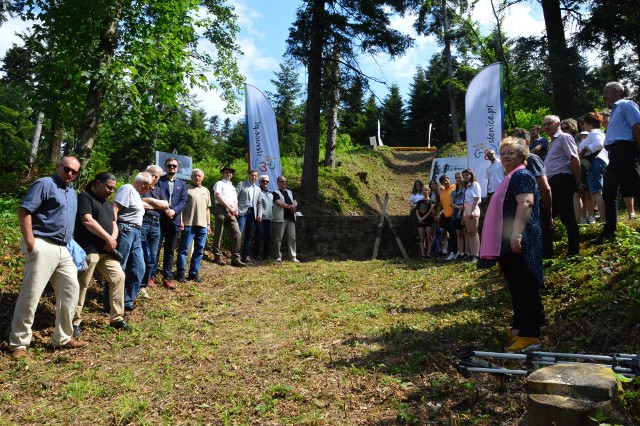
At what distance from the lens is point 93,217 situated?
18.7 feet

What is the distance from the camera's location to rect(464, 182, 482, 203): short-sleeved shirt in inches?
369

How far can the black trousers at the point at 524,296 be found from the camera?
4137 millimetres

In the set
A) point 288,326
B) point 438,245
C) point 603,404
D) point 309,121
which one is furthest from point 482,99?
point 603,404

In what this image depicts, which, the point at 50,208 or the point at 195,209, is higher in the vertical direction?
the point at 195,209

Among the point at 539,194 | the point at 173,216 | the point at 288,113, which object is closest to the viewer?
the point at 539,194

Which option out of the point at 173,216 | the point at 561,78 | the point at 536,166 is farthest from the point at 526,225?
the point at 561,78

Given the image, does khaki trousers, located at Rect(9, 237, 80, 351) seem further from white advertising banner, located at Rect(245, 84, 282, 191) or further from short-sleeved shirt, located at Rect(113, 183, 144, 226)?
white advertising banner, located at Rect(245, 84, 282, 191)

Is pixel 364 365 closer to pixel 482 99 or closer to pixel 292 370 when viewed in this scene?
pixel 292 370

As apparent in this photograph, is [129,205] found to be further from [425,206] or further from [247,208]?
[425,206]

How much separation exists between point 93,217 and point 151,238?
5.34 feet

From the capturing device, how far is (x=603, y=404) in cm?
241

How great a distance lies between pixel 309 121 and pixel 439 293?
925 centimetres

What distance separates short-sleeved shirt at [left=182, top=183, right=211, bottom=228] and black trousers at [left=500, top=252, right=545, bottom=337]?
560 centimetres

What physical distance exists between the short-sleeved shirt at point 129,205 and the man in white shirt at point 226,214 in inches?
131
